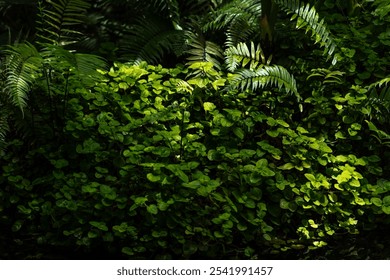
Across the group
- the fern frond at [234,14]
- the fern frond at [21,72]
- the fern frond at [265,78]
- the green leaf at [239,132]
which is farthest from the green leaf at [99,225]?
Result: the fern frond at [234,14]

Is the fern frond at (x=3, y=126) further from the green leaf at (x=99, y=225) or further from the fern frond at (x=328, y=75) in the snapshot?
the fern frond at (x=328, y=75)

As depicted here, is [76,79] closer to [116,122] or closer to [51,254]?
[116,122]

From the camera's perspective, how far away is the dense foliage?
4.45 meters

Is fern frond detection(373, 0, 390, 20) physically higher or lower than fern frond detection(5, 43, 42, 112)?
higher

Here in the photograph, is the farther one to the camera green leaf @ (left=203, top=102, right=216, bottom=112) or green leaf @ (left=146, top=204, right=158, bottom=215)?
green leaf @ (left=203, top=102, right=216, bottom=112)

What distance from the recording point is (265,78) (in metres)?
5.03

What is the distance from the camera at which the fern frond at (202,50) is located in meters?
5.70

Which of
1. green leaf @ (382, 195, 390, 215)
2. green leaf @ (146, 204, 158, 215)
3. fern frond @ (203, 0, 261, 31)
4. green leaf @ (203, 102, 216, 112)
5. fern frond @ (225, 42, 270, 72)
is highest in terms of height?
fern frond @ (203, 0, 261, 31)

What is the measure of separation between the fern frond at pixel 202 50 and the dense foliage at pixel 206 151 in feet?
0.09

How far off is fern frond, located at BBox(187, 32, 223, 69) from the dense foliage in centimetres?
3

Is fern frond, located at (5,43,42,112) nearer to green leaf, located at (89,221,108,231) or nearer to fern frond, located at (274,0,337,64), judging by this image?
green leaf, located at (89,221,108,231)

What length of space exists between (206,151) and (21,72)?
1492 millimetres

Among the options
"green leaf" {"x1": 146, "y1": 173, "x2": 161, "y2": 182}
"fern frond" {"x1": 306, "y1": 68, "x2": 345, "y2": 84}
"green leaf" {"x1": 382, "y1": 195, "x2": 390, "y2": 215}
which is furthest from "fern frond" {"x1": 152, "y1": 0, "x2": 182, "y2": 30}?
"green leaf" {"x1": 382, "y1": 195, "x2": 390, "y2": 215}

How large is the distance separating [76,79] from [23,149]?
0.70 m
